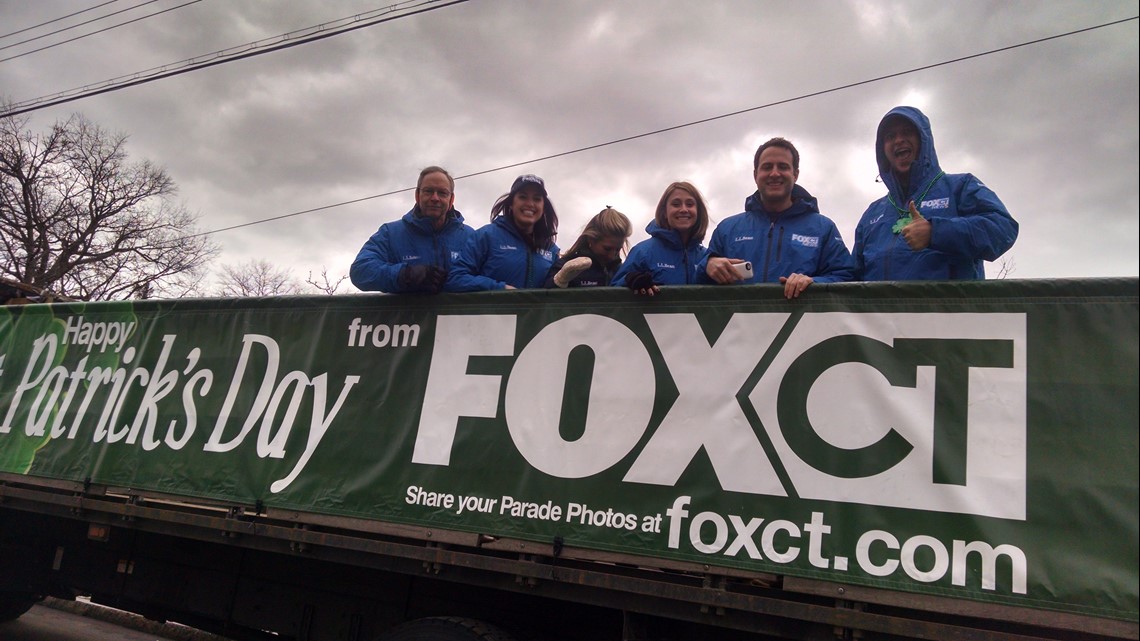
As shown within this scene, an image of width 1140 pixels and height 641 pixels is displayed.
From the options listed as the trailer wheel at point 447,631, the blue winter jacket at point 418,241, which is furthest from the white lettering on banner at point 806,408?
the blue winter jacket at point 418,241

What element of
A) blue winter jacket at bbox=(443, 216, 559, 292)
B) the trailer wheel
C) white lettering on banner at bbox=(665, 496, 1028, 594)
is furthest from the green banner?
blue winter jacket at bbox=(443, 216, 559, 292)

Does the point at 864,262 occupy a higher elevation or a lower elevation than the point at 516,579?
higher

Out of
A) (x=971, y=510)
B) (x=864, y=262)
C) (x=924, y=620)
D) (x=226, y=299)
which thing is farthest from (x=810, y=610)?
(x=226, y=299)

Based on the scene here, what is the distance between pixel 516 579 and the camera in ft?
10.9

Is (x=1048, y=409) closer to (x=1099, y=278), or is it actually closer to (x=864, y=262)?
(x=1099, y=278)

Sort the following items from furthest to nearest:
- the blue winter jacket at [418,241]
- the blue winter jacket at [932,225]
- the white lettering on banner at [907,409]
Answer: the blue winter jacket at [418,241] < the blue winter jacket at [932,225] < the white lettering on banner at [907,409]

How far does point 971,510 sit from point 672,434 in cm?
119

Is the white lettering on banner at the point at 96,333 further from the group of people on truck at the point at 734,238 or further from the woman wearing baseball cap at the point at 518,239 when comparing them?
the woman wearing baseball cap at the point at 518,239

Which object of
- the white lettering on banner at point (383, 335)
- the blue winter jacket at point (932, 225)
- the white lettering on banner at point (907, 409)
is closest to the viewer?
the white lettering on banner at point (907, 409)

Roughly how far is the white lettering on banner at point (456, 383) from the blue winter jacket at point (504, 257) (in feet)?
2.43

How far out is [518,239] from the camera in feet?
16.1

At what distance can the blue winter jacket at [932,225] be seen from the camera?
11.1 ft

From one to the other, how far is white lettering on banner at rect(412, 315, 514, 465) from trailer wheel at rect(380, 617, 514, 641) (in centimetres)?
76

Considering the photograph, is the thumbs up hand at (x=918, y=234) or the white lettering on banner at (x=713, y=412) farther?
the thumbs up hand at (x=918, y=234)
